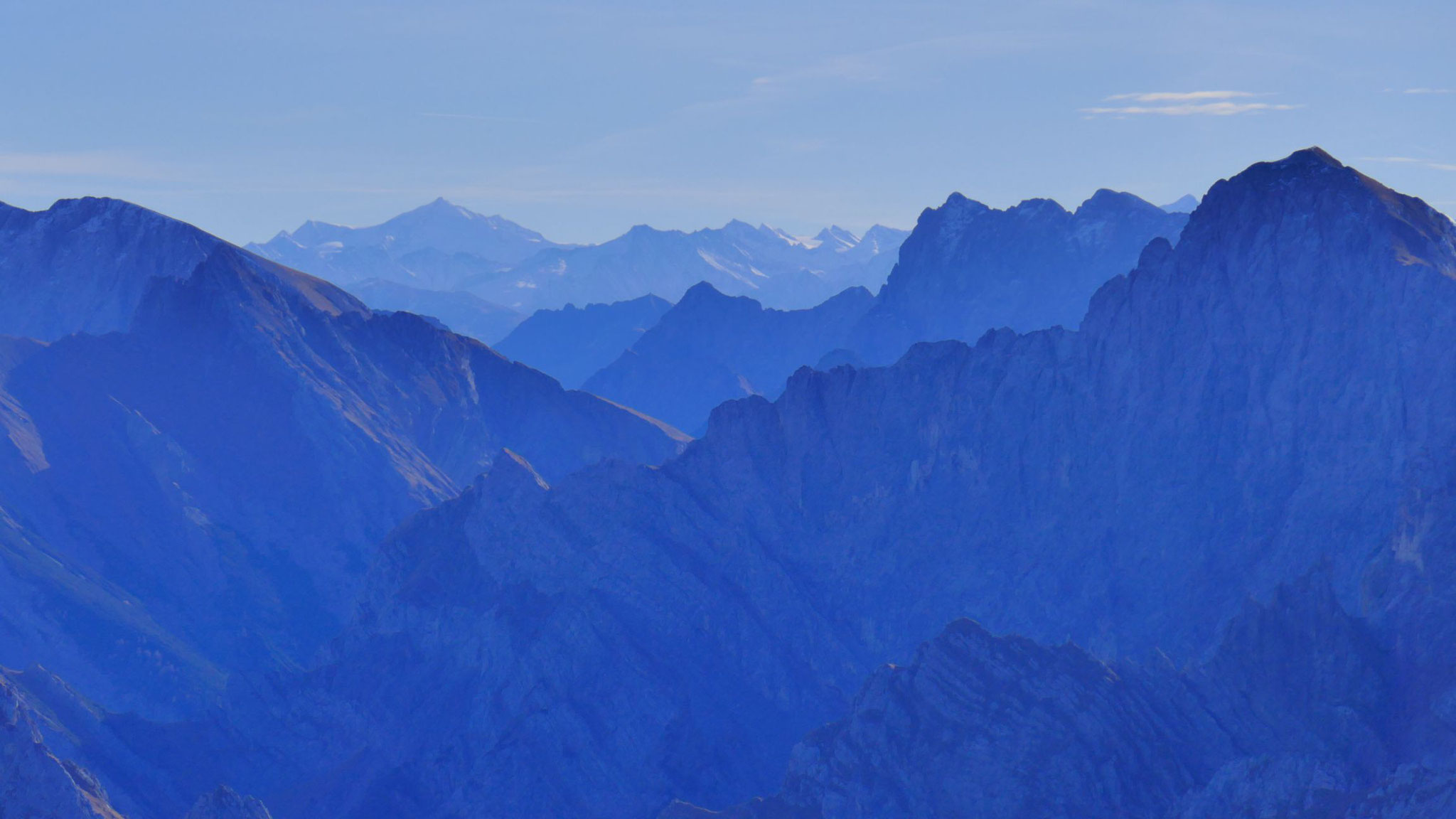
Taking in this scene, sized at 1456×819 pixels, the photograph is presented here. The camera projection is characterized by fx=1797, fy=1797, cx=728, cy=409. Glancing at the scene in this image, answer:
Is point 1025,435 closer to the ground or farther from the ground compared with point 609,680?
farther from the ground

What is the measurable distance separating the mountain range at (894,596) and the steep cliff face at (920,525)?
31 centimetres

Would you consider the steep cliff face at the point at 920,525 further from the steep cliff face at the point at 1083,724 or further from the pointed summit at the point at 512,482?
the steep cliff face at the point at 1083,724

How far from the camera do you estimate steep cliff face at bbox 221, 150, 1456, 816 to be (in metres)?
135

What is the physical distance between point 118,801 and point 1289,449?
93491mm

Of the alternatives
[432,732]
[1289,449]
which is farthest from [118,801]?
[1289,449]

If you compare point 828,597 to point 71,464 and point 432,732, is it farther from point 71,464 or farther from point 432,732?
point 71,464

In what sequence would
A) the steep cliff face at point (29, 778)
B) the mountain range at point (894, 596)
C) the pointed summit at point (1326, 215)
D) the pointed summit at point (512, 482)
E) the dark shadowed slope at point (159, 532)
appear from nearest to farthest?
1. the steep cliff face at point (29, 778)
2. the mountain range at point (894, 596)
3. the pointed summit at point (1326, 215)
4. the pointed summit at point (512, 482)
5. the dark shadowed slope at point (159, 532)

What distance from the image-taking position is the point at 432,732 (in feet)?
463

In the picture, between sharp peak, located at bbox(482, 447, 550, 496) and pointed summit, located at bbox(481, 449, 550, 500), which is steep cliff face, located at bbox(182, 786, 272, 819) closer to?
pointed summit, located at bbox(481, 449, 550, 500)

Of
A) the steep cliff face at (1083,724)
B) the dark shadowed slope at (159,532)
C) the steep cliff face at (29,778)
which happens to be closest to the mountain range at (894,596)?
the steep cliff face at (1083,724)

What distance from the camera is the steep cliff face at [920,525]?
135375 millimetres

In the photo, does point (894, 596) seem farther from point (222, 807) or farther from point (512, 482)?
point (222, 807)

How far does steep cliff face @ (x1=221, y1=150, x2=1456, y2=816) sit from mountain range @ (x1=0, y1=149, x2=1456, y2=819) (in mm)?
312

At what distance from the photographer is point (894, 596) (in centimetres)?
15875
